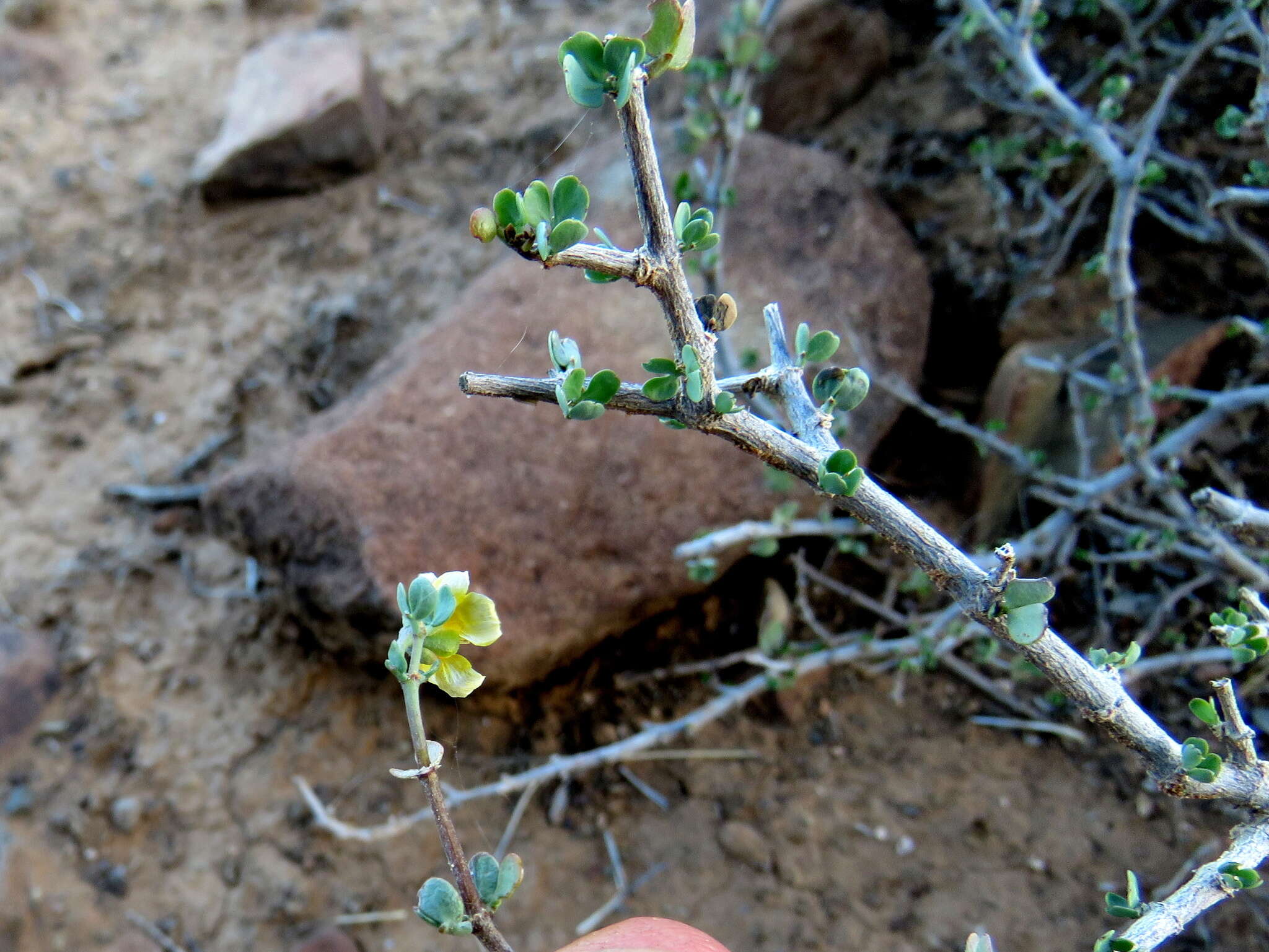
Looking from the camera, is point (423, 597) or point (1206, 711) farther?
point (1206, 711)

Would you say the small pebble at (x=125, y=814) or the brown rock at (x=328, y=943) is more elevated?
the small pebble at (x=125, y=814)

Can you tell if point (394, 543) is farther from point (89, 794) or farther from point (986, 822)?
point (986, 822)

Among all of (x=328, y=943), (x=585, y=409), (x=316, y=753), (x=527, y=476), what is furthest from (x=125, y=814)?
(x=585, y=409)

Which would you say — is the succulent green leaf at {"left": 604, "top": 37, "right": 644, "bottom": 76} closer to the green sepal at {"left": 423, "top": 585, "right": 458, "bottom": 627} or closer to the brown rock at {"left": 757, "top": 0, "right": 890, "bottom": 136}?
the green sepal at {"left": 423, "top": 585, "right": 458, "bottom": 627}

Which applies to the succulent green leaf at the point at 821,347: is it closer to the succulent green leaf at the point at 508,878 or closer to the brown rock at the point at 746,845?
the succulent green leaf at the point at 508,878

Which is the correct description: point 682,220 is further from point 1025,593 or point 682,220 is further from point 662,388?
point 1025,593

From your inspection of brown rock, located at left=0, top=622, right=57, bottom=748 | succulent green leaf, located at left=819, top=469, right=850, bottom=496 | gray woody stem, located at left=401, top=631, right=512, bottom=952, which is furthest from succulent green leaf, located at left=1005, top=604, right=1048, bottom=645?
brown rock, located at left=0, top=622, right=57, bottom=748

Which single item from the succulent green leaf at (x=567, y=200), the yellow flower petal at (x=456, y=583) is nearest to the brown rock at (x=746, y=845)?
the yellow flower petal at (x=456, y=583)
